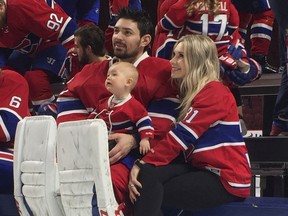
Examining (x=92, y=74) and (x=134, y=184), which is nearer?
(x=134, y=184)

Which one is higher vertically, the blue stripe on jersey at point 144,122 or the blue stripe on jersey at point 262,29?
the blue stripe on jersey at point 262,29

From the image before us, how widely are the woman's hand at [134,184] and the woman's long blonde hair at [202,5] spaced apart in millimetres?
814

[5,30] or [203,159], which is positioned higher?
[5,30]

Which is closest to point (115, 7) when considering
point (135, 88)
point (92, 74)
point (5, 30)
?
point (5, 30)

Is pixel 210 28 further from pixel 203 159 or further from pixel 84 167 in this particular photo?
pixel 84 167

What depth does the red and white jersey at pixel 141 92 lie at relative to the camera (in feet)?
7.88

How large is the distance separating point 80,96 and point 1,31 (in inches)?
38.4

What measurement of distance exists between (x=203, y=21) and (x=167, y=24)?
153mm

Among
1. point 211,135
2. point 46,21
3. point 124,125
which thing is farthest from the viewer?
point 46,21

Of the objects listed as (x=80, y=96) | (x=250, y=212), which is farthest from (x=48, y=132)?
(x=250, y=212)

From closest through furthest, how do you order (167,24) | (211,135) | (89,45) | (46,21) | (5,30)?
1. (211,135)
2. (167,24)
3. (89,45)
4. (46,21)
5. (5,30)

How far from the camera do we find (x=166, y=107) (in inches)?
94.7

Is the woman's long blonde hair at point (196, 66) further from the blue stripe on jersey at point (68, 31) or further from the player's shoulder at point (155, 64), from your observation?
the blue stripe on jersey at point (68, 31)

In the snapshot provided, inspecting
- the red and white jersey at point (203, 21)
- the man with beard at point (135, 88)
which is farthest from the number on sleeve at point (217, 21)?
the man with beard at point (135, 88)
